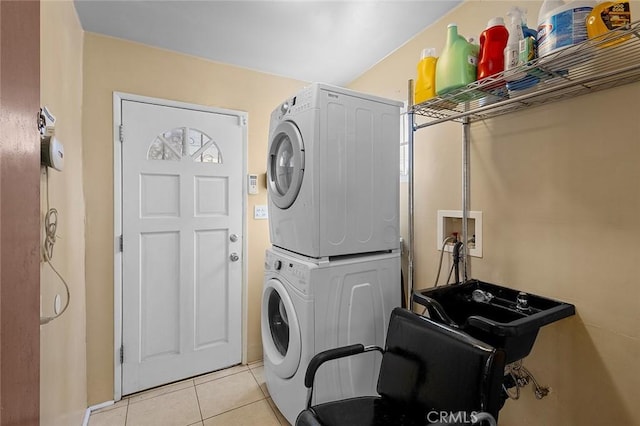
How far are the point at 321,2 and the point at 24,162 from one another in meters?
1.61

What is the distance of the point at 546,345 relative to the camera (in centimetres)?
127

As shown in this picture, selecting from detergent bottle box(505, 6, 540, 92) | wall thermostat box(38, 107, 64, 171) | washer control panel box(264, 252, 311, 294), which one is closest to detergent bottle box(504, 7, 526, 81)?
detergent bottle box(505, 6, 540, 92)

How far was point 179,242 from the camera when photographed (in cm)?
215

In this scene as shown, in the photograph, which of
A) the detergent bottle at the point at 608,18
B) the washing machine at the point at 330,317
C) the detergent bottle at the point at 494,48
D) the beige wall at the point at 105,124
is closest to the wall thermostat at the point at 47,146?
the beige wall at the point at 105,124

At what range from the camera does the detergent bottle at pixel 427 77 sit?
137 cm

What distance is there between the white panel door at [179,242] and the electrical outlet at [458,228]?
153cm

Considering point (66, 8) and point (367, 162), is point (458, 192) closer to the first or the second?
point (367, 162)

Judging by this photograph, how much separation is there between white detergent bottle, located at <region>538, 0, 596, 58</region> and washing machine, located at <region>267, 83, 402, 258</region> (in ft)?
2.71

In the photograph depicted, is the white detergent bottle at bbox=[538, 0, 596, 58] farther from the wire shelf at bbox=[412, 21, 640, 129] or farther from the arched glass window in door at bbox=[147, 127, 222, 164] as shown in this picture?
the arched glass window in door at bbox=[147, 127, 222, 164]

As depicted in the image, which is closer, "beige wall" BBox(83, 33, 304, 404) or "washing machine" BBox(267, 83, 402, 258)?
"washing machine" BBox(267, 83, 402, 258)

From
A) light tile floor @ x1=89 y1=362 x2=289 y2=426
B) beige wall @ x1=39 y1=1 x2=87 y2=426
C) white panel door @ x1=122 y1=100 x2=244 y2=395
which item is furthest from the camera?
white panel door @ x1=122 y1=100 x2=244 y2=395

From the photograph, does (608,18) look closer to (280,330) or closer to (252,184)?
(280,330)

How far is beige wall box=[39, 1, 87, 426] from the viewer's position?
114 centimetres

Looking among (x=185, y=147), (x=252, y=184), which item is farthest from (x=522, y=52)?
(x=185, y=147)
